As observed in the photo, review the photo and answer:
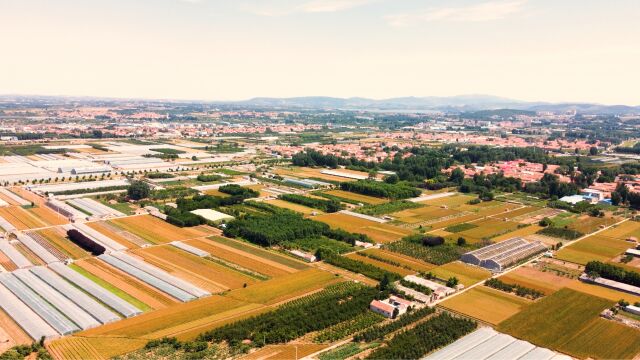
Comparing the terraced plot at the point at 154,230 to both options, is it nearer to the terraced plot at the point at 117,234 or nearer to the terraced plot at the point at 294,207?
the terraced plot at the point at 117,234

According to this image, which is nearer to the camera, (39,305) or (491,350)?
(491,350)

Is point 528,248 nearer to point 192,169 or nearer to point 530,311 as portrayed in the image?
point 530,311

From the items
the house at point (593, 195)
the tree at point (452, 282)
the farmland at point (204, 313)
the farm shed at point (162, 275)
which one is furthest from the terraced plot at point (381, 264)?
the house at point (593, 195)

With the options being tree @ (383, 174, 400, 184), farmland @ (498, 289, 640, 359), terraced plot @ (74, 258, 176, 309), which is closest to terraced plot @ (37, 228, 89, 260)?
terraced plot @ (74, 258, 176, 309)

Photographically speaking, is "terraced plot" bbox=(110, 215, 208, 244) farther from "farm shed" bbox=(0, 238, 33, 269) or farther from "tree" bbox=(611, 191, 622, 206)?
"tree" bbox=(611, 191, 622, 206)

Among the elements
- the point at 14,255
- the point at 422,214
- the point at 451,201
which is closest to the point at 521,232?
the point at 422,214

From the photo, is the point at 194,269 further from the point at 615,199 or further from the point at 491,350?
the point at 615,199
